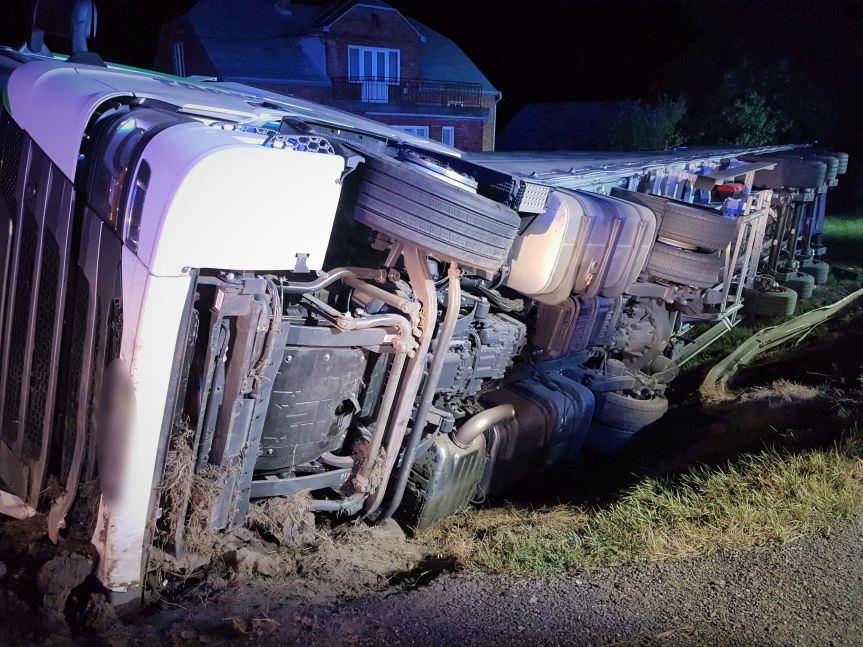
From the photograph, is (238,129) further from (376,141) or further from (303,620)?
(303,620)

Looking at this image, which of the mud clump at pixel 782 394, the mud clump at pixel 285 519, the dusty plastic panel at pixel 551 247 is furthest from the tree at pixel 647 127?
the mud clump at pixel 285 519

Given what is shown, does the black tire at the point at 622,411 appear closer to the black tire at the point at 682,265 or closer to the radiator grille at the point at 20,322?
the black tire at the point at 682,265

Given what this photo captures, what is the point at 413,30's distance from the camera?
21297 millimetres

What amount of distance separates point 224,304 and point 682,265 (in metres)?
4.36

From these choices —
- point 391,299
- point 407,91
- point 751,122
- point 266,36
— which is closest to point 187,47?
point 266,36

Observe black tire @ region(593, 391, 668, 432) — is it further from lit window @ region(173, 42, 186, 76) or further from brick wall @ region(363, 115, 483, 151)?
lit window @ region(173, 42, 186, 76)

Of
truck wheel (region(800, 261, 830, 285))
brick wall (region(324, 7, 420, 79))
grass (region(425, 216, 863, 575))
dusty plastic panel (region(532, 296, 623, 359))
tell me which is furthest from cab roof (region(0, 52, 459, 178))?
brick wall (region(324, 7, 420, 79))

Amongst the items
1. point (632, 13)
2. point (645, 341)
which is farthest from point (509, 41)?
point (645, 341)

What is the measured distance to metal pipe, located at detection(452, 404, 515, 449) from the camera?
4.00 metres

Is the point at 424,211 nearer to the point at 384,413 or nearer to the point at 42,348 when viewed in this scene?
the point at 384,413

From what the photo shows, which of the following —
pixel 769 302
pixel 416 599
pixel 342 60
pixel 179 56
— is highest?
pixel 342 60

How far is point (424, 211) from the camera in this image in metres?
2.75

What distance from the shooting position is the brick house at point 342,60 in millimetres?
18875

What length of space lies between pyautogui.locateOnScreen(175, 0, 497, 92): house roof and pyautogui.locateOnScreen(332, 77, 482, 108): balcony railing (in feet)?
2.71
